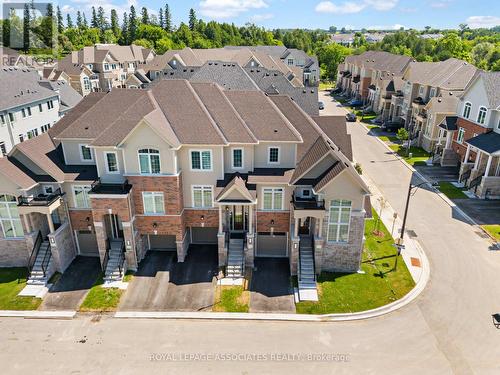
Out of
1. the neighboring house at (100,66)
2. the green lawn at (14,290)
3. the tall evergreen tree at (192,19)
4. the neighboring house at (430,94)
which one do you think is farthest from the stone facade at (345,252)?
the tall evergreen tree at (192,19)

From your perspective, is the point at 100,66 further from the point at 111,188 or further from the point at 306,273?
the point at 306,273

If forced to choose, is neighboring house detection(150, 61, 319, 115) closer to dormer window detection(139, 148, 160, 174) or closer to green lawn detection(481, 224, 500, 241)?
dormer window detection(139, 148, 160, 174)

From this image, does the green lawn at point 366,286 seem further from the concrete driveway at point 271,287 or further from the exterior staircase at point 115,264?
the exterior staircase at point 115,264

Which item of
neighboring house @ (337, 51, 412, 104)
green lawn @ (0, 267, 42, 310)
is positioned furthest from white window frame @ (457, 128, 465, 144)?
green lawn @ (0, 267, 42, 310)

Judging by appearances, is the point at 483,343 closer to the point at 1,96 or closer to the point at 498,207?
the point at 498,207

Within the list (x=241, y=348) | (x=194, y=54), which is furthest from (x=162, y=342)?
(x=194, y=54)

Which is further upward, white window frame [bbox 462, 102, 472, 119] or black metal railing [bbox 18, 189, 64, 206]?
white window frame [bbox 462, 102, 472, 119]
